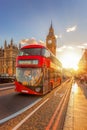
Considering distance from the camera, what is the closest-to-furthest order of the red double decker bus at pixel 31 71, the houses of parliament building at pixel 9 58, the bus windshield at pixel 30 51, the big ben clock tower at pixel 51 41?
the red double decker bus at pixel 31 71, the bus windshield at pixel 30 51, the houses of parliament building at pixel 9 58, the big ben clock tower at pixel 51 41

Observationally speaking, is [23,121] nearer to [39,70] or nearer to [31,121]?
[31,121]

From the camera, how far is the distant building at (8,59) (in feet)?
361

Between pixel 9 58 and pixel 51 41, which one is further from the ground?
pixel 51 41

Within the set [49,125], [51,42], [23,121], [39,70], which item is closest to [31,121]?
[23,121]

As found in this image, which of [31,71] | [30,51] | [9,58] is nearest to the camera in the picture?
[31,71]

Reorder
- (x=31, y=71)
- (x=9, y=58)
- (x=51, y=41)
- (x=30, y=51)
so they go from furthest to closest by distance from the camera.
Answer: (x=51, y=41) → (x=9, y=58) → (x=30, y=51) → (x=31, y=71)

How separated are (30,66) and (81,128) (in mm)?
10308

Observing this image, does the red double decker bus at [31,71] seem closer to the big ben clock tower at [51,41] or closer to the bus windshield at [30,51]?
the bus windshield at [30,51]

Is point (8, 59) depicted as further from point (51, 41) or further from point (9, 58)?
point (51, 41)

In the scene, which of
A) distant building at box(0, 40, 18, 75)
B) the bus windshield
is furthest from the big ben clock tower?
the bus windshield

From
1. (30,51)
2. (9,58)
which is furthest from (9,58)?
(30,51)

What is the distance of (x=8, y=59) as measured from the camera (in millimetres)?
112562

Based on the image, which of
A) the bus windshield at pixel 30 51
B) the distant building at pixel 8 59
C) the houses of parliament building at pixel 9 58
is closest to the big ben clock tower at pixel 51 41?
the houses of parliament building at pixel 9 58

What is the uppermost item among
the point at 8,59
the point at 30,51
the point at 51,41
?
the point at 51,41
